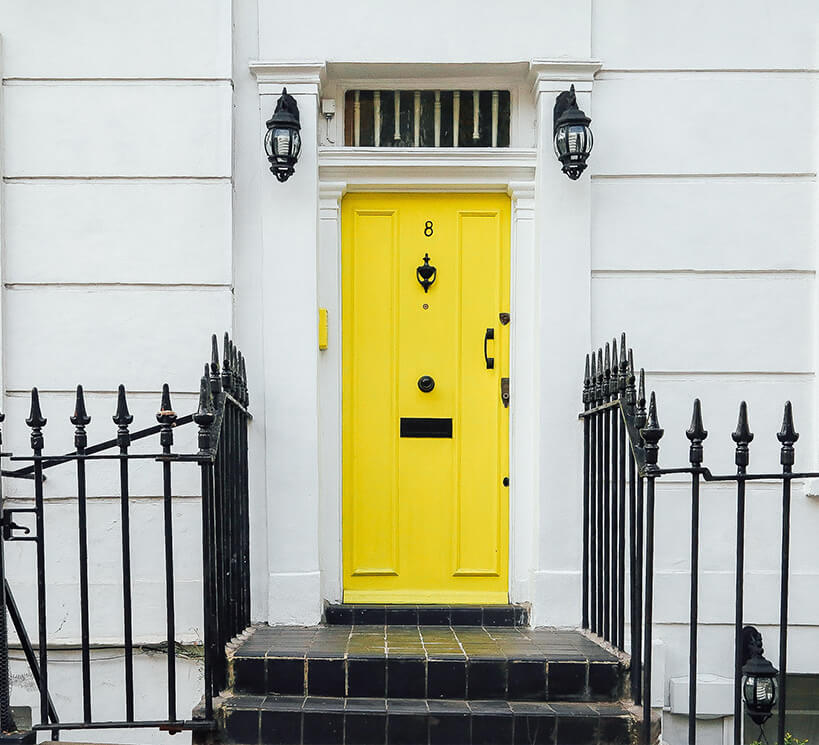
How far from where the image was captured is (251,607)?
16.0 ft

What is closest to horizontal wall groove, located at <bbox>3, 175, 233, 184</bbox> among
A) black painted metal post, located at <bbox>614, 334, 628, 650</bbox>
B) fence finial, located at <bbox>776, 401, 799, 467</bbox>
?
black painted metal post, located at <bbox>614, 334, 628, 650</bbox>

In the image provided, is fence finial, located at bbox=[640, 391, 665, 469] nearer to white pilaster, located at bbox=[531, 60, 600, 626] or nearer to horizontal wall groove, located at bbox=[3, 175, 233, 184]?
white pilaster, located at bbox=[531, 60, 600, 626]

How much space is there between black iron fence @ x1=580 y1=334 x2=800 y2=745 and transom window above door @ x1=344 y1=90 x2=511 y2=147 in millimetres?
1408

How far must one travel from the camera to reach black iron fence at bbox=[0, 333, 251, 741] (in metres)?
3.58

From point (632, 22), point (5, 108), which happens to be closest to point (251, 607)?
point (5, 108)

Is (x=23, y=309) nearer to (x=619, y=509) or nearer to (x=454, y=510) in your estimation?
(x=454, y=510)

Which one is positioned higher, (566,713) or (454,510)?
(454,510)

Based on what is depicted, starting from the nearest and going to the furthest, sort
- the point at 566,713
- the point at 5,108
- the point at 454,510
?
the point at 566,713, the point at 5,108, the point at 454,510

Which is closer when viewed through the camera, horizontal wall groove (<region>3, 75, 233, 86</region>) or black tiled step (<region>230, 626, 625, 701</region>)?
black tiled step (<region>230, 626, 625, 701</region>)

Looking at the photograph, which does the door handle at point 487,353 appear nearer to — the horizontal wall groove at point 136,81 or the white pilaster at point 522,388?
the white pilaster at point 522,388

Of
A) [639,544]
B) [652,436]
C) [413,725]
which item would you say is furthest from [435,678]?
[652,436]

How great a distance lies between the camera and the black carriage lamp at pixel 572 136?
15.4ft

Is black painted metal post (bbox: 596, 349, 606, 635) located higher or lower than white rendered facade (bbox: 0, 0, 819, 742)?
lower

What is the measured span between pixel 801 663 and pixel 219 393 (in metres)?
3.19
